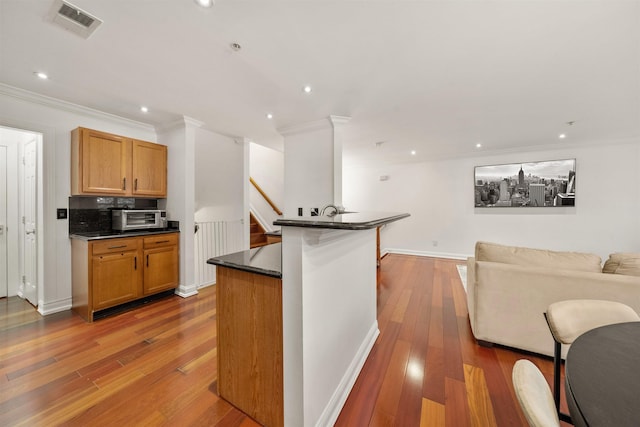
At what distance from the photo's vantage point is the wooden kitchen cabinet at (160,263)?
289 cm

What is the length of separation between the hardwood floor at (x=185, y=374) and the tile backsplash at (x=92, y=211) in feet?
3.34

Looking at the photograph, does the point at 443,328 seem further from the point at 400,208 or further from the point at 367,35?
the point at 400,208

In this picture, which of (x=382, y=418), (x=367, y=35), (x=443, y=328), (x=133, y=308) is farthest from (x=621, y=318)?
(x=133, y=308)

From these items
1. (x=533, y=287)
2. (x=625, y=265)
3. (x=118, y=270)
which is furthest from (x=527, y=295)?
(x=118, y=270)

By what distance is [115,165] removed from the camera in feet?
9.26

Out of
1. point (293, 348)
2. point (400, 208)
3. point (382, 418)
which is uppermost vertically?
point (400, 208)

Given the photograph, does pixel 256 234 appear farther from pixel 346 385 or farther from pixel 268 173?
pixel 346 385

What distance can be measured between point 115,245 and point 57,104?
5.54 feet

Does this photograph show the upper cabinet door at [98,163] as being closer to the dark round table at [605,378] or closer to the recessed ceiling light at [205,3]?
the recessed ceiling light at [205,3]

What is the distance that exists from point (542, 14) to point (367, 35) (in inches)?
41.9

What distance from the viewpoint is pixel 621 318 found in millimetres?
1093

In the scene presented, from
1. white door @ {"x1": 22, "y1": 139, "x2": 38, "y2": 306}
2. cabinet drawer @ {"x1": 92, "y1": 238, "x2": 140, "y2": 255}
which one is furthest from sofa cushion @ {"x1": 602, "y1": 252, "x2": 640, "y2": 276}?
white door @ {"x1": 22, "y1": 139, "x2": 38, "y2": 306}

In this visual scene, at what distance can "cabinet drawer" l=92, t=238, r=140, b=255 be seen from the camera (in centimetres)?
251

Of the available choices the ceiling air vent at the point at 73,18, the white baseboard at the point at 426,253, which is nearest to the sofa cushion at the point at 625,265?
the white baseboard at the point at 426,253
